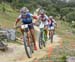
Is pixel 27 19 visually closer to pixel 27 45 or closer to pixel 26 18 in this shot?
pixel 26 18

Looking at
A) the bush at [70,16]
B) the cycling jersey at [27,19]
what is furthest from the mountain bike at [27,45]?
the bush at [70,16]

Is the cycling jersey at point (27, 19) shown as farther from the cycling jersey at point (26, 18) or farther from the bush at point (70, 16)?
the bush at point (70, 16)

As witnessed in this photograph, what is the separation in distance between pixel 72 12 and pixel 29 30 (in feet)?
146

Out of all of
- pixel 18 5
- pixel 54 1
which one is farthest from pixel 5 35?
pixel 54 1

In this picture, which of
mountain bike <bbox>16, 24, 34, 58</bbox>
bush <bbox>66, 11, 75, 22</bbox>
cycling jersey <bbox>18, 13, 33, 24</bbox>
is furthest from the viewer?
bush <bbox>66, 11, 75, 22</bbox>

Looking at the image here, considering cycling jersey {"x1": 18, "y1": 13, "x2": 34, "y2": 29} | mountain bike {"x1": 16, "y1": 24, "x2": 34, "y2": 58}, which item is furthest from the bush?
cycling jersey {"x1": 18, "y1": 13, "x2": 34, "y2": 29}

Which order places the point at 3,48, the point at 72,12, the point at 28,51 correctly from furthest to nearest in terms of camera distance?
the point at 72,12 → the point at 3,48 → the point at 28,51

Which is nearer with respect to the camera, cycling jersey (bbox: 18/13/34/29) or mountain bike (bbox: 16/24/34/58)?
mountain bike (bbox: 16/24/34/58)

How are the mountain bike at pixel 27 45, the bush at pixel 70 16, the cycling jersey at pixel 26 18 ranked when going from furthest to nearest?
the bush at pixel 70 16, the cycling jersey at pixel 26 18, the mountain bike at pixel 27 45

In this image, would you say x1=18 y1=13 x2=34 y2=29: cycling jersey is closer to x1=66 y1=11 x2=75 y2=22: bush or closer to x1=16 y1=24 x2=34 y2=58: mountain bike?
x1=16 y1=24 x2=34 y2=58: mountain bike

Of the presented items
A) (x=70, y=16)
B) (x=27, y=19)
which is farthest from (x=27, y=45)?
(x=70, y=16)

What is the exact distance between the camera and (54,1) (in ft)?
226

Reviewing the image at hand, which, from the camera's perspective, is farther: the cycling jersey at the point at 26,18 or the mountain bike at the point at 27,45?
the cycling jersey at the point at 26,18

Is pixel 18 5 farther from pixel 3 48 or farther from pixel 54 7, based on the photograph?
pixel 3 48
